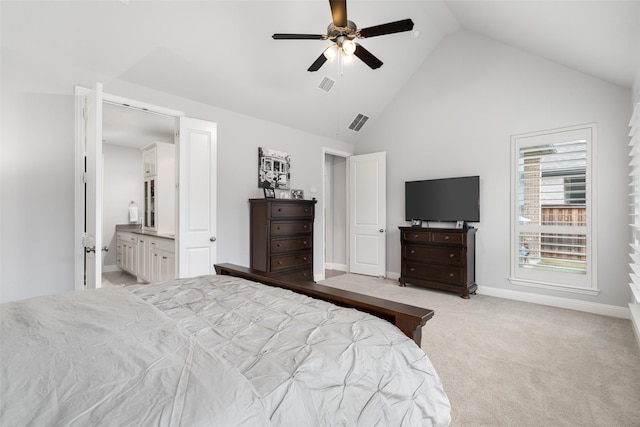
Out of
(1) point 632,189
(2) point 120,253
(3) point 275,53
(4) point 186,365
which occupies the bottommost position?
(2) point 120,253

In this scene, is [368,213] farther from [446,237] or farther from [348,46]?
[348,46]

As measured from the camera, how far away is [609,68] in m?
3.19

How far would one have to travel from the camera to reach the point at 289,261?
4168mm

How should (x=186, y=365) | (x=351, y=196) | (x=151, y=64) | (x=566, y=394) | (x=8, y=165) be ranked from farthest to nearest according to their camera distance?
1. (x=351, y=196)
2. (x=151, y=64)
3. (x=8, y=165)
4. (x=566, y=394)
5. (x=186, y=365)

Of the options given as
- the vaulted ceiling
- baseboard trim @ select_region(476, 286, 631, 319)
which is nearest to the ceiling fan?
the vaulted ceiling

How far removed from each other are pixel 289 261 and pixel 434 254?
6.94 ft

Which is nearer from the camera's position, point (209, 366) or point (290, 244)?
point (209, 366)

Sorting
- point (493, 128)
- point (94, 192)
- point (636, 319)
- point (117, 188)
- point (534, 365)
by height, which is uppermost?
point (493, 128)

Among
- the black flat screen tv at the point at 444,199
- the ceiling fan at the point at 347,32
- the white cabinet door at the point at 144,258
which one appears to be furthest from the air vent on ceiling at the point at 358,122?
the white cabinet door at the point at 144,258

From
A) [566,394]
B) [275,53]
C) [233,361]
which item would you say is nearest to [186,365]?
[233,361]

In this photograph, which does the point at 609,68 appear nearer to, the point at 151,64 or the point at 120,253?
the point at 151,64

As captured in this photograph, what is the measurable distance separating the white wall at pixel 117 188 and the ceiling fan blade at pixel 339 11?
5470 mm

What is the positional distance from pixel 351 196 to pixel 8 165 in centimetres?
459

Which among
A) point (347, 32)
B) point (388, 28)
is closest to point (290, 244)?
point (347, 32)
